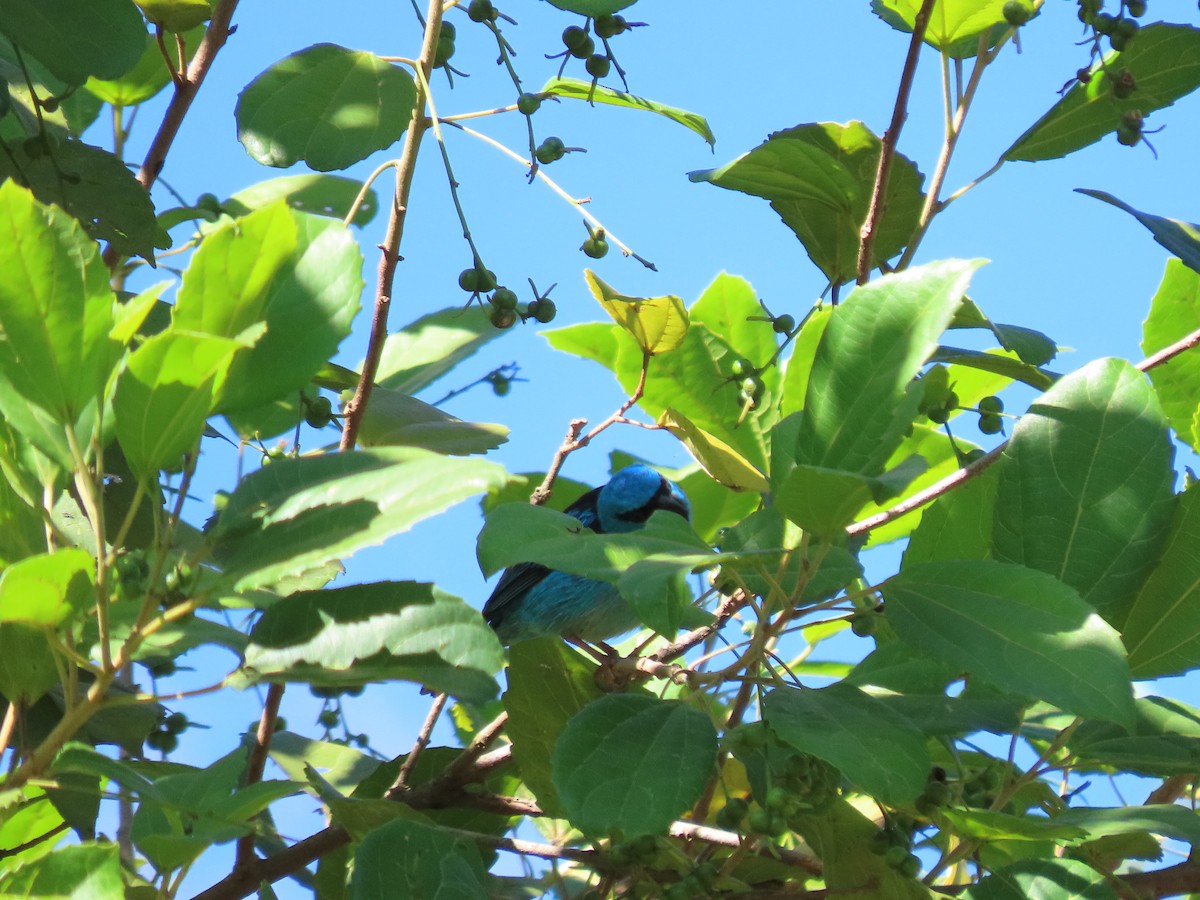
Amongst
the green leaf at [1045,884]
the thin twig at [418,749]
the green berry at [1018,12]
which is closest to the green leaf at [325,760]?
the thin twig at [418,749]

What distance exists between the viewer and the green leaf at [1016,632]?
1.21 m

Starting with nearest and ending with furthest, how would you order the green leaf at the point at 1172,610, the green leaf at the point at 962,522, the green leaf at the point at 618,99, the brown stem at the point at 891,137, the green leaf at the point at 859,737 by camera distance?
the green leaf at the point at 859,737, the green leaf at the point at 1172,610, the brown stem at the point at 891,137, the green leaf at the point at 962,522, the green leaf at the point at 618,99

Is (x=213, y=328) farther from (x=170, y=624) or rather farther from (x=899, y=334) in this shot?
(x=899, y=334)

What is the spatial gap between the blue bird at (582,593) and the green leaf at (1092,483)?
1819mm

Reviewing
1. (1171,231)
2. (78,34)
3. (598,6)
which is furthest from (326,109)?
(1171,231)

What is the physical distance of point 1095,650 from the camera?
1.24 metres

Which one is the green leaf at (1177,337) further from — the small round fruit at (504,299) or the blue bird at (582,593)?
the blue bird at (582,593)

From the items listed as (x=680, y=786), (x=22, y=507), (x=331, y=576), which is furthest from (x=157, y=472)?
(x=680, y=786)

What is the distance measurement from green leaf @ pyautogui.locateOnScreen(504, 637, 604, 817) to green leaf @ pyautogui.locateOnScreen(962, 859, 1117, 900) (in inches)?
21.4

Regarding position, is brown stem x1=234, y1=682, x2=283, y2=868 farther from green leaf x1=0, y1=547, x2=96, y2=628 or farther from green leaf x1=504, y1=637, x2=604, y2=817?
green leaf x1=0, y1=547, x2=96, y2=628


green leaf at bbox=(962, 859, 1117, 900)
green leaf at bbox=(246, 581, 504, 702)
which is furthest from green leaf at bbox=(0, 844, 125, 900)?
green leaf at bbox=(962, 859, 1117, 900)

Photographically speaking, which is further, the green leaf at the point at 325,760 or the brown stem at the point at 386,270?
the green leaf at the point at 325,760

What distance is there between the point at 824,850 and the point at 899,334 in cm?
63

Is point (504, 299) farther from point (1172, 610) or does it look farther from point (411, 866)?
point (1172, 610)
